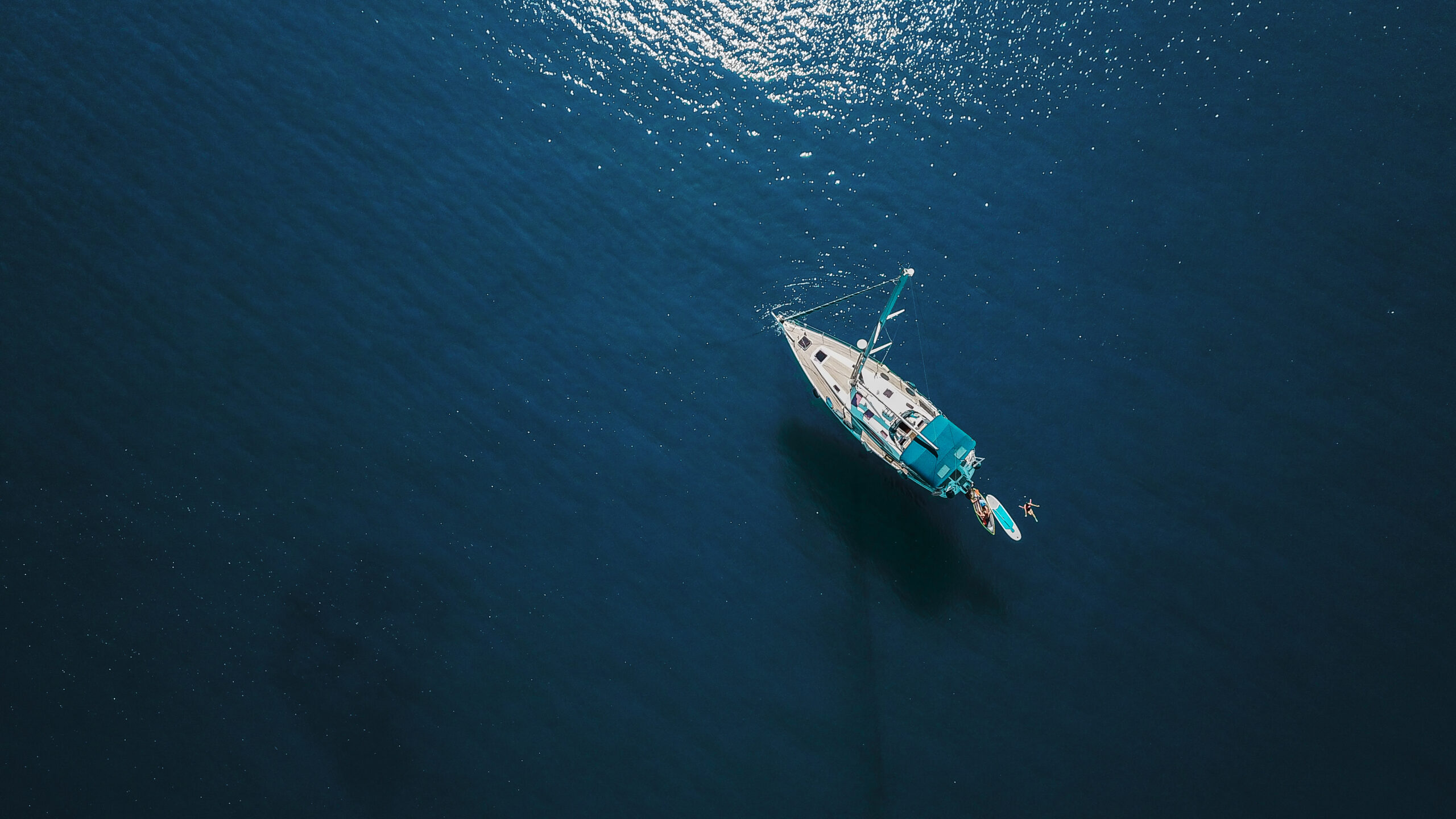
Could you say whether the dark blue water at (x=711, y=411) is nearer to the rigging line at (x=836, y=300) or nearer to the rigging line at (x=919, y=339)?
the rigging line at (x=919, y=339)

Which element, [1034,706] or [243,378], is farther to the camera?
[243,378]

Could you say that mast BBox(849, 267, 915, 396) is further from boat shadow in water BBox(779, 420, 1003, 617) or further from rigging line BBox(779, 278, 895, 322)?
A: boat shadow in water BBox(779, 420, 1003, 617)

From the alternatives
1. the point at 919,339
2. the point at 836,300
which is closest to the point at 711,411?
the point at 836,300

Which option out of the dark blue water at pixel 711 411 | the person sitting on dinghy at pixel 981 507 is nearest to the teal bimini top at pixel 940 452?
the person sitting on dinghy at pixel 981 507

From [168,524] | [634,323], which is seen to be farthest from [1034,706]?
[168,524]

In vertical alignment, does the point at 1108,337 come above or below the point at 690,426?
above

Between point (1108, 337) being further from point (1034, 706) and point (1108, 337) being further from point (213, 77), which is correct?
point (213, 77)
